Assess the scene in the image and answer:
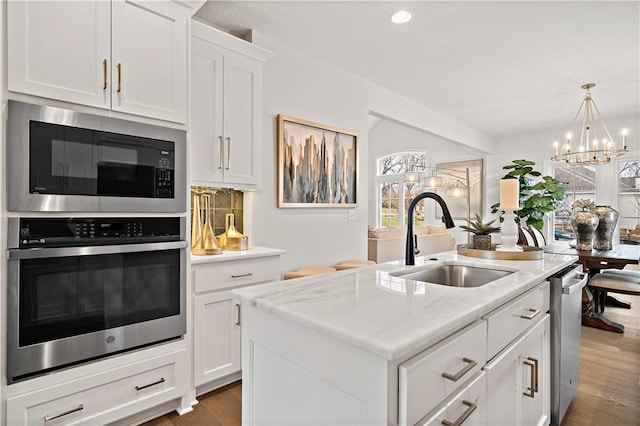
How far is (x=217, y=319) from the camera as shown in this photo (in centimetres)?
218

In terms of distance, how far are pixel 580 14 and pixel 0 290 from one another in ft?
12.9

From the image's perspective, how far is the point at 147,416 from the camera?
6.36ft

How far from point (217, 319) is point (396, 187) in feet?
22.2

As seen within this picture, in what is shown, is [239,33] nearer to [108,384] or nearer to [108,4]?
[108,4]

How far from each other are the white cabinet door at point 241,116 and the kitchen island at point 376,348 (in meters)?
1.35

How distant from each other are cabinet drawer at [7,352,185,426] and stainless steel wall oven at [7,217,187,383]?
11cm

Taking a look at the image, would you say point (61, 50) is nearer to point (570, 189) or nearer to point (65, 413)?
point (65, 413)

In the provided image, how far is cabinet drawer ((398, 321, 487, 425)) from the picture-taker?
0.80 meters

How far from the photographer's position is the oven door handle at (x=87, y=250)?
146 centimetres

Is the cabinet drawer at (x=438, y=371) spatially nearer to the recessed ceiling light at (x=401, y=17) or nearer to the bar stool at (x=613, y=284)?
the recessed ceiling light at (x=401, y=17)

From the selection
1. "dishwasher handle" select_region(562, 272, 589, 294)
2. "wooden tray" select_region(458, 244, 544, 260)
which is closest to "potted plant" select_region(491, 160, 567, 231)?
"dishwasher handle" select_region(562, 272, 589, 294)

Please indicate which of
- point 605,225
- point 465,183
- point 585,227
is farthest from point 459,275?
point 465,183

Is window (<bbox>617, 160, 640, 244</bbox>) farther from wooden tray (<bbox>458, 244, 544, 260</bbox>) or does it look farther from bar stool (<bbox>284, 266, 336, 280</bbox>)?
bar stool (<bbox>284, 266, 336, 280</bbox>)

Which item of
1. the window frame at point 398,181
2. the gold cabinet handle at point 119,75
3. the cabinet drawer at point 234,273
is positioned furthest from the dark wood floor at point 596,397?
the window frame at point 398,181
